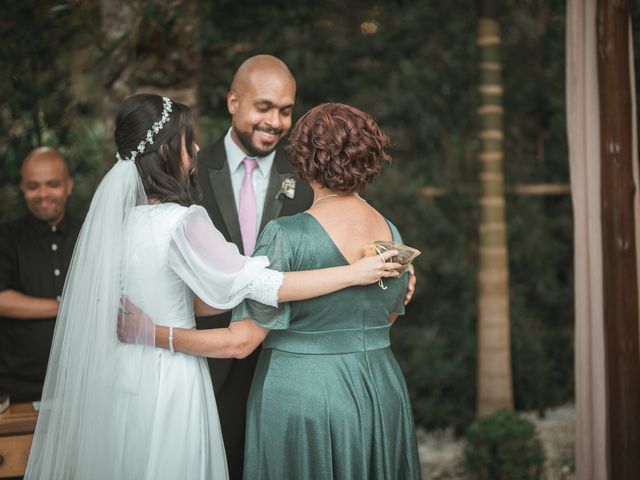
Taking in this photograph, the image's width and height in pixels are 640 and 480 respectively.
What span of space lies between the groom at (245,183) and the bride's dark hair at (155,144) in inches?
30.1

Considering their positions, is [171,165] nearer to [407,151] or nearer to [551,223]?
[407,151]

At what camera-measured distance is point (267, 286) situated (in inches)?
95.2

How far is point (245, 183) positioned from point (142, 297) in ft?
3.45

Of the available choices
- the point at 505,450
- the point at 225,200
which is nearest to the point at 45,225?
the point at 225,200

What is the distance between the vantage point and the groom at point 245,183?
3.30 meters

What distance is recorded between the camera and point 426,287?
628cm

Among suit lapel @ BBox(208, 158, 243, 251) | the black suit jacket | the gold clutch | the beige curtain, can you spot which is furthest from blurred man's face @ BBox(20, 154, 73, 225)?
the beige curtain

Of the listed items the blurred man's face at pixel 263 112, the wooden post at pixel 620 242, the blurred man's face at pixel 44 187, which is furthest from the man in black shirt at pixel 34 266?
the wooden post at pixel 620 242

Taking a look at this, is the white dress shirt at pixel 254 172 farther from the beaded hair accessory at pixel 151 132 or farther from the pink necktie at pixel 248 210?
the beaded hair accessory at pixel 151 132

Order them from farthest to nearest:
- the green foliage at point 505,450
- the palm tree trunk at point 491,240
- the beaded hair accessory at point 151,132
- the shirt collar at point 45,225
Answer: the palm tree trunk at point 491,240 → the green foliage at point 505,450 → the shirt collar at point 45,225 → the beaded hair accessory at point 151,132

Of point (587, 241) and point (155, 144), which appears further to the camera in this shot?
point (587, 241)

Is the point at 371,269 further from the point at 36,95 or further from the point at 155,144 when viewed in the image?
the point at 36,95

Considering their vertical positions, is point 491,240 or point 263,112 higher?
point 263,112

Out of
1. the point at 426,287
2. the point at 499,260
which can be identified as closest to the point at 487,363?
the point at 499,260
